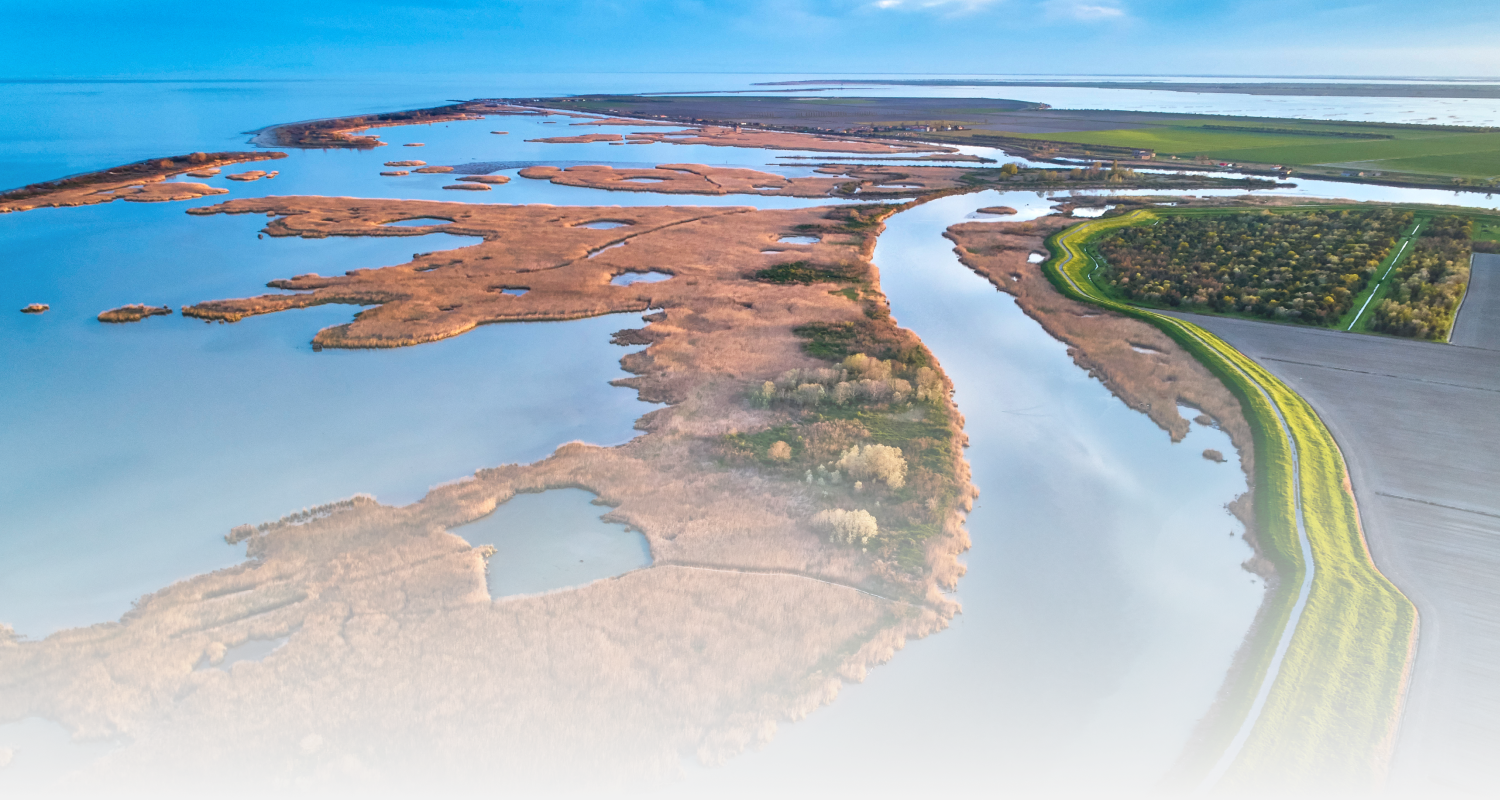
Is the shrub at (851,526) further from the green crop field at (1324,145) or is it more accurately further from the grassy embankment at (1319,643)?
the green crop field at (1324,145)

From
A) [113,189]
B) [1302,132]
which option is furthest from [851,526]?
[1302,132]

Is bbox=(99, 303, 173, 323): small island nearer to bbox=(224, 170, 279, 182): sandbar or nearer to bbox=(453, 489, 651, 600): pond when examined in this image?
bbox=(453, 489, 651, 600): pond

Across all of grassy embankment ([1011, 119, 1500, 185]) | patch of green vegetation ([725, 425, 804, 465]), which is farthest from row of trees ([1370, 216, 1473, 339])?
grassy embankment ([1011, 119, 1500, 185])

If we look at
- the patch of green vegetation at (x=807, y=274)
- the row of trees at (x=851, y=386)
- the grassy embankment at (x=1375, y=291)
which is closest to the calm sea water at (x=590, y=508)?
the row of trees at (x=851, y=386)

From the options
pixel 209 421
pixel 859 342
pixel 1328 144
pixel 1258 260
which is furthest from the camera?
pixel 1328 144

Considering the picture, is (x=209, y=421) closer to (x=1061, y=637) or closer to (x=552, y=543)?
(x=552, y=543)

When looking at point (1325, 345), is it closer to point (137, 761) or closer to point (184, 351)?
point (137, 761)
